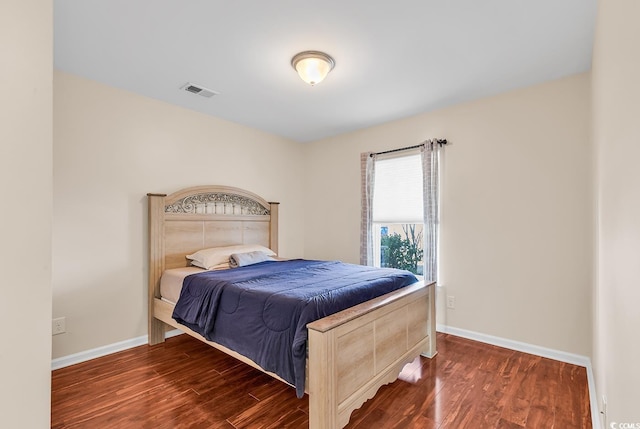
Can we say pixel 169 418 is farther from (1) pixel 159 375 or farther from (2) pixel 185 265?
(2) pixel 185 265

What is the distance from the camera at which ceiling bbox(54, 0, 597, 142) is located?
1.86 m

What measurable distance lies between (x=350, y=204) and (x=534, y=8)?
2.86 meters

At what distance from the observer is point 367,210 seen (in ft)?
13.3

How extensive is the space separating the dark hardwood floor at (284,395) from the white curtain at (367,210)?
1.52m

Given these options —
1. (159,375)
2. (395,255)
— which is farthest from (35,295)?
(395,255)

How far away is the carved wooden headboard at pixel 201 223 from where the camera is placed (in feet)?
10.3

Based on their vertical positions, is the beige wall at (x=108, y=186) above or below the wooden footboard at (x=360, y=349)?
above

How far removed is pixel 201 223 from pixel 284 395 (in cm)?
215

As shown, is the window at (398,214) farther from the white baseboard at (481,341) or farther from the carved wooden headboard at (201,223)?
the carved wooden headboard at (201,223)

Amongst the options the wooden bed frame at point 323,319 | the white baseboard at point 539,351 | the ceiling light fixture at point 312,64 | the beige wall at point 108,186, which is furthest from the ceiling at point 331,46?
the white baseboard at point 539,351

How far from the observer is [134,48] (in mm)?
2283

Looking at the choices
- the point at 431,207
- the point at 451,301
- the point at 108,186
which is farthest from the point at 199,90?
the point at 451,301

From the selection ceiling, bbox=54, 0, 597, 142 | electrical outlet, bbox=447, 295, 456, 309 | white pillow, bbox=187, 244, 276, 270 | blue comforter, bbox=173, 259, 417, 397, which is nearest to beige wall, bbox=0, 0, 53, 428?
ceiling, bbox=54, 0, 597, 142

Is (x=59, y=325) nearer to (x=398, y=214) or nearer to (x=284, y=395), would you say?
(x=284, y=395)
